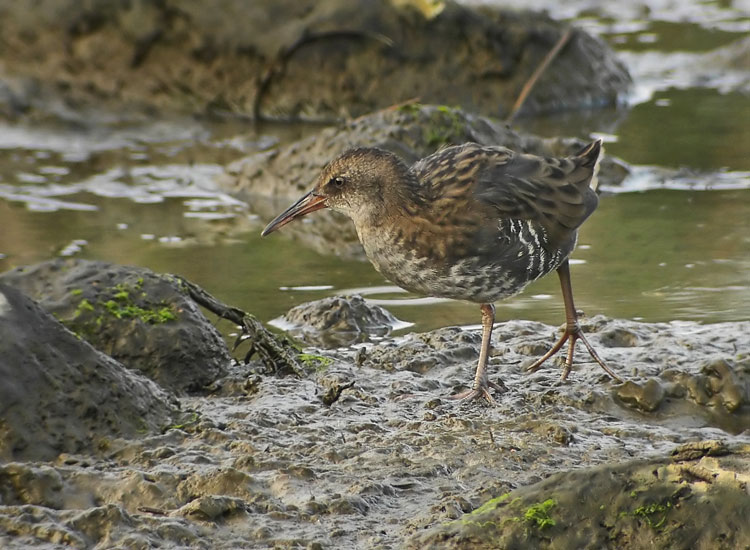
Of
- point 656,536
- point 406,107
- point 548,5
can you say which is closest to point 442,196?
point 656,536

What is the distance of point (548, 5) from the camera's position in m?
16.7

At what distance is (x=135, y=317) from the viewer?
591 centimetres

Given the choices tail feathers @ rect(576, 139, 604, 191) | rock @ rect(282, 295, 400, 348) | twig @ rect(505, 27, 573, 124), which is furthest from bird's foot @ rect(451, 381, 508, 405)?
twig @ rect(505, 27, 573, 124)

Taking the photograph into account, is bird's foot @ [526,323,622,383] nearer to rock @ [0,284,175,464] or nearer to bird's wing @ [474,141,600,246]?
bird's wing @ [474,141,600,246]

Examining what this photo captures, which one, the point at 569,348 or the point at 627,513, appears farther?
the point at 569,348

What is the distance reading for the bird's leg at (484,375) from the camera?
575 centimetres

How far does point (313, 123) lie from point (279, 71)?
26.8 inches

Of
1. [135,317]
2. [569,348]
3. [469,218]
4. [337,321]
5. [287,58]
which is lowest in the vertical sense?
[287,58]

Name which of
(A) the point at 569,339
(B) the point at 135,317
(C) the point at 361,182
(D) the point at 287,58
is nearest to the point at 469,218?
(C) the point at 361,182

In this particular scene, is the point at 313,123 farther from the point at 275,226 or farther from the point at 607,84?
the point at 275,226

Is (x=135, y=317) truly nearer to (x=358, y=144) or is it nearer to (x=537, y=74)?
(x=358, y=144)

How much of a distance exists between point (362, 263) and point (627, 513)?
4.56 m

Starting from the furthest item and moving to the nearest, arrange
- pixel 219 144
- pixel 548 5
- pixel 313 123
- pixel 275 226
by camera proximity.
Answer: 1. pixel 548 5
2. pixel 313 123
3. pixel 219 144
4. pixel 275 226

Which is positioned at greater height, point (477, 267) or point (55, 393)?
point (477, 267)
